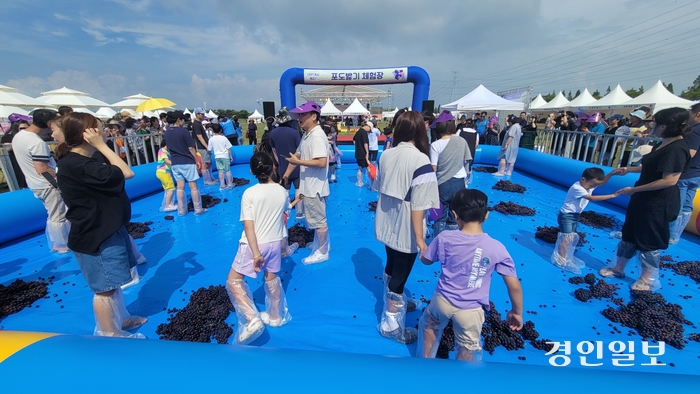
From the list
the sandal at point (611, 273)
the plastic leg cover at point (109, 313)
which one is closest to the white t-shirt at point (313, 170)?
the plastic leg cover at point (109, 313)

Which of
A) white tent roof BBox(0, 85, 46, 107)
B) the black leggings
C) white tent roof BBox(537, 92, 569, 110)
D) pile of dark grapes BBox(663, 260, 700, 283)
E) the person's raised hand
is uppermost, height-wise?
white tent roof BBox(537, 92, 569, 110)

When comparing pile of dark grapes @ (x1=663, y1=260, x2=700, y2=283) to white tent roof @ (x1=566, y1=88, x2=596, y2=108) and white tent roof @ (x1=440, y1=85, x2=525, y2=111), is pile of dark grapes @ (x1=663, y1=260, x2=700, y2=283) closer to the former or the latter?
white tent roof @ (x1=440, y1=85, x2=525, y2=111)

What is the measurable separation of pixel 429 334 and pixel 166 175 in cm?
596

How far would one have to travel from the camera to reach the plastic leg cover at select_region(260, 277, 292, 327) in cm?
282

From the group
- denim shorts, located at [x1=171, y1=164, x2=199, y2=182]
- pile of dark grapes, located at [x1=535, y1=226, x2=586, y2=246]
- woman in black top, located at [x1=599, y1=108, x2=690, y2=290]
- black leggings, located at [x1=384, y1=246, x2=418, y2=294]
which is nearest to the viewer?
black leggings, located at [x1=384, y1=246, x2=418, y2=294]

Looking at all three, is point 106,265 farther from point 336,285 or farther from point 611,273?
point 611,273

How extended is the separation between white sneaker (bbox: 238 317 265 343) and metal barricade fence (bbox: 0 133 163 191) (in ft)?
20.6

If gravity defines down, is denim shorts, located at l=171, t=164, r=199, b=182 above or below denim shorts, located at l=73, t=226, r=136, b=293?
above

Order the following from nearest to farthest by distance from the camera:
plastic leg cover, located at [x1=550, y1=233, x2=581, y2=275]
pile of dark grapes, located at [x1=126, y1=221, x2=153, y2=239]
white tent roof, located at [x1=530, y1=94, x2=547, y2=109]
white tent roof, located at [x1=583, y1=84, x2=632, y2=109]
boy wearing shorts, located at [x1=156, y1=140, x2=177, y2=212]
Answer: plastic leg cover, located at [x1=550, y1=233, x2=581, y2=275]
pile of dark grapes, located at [x1=126, y1=221, x2=153, y2=239]
boy wearing shorts, located at [x1=156, y1=140, x2=177, y2=212]
white tent roof, located at [x1=583, y1=84, x2=632, y2=109]
white tent roof, located at [x1=530, y1=94, x2=547, y2=109]

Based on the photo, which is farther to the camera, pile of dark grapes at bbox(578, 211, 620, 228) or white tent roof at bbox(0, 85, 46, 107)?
white tent roof at bbox(0, 85, 46, 107)

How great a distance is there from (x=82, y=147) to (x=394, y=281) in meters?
2.60

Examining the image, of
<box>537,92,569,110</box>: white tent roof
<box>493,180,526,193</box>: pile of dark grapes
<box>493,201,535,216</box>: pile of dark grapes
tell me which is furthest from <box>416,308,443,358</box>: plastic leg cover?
<box>537,92,569,110</box>: white tent roof

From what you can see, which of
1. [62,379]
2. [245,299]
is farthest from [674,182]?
[62,379]

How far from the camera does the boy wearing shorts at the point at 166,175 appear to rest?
597 cm
